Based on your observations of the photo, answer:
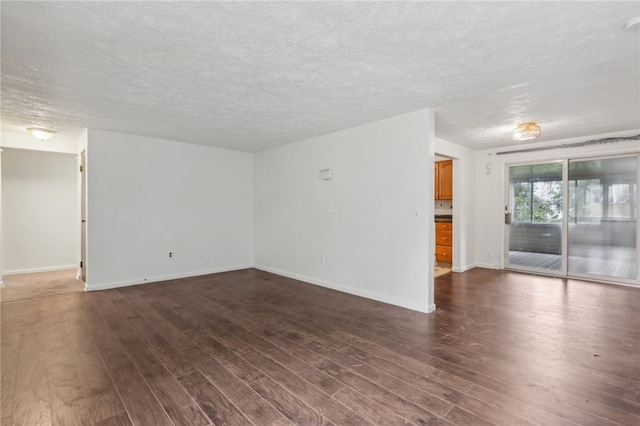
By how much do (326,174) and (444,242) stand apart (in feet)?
10.5

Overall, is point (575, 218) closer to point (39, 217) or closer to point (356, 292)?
point (356, 292)

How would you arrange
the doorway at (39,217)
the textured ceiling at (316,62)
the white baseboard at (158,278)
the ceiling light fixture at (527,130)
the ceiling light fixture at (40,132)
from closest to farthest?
the textured ceiling at (316,62), the ceiling light fixture at (527,130), the ceiling light fixture at (40,132), the white baseboard at (158,278), the doorway at (39,217)

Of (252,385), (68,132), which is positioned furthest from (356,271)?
(68,132)

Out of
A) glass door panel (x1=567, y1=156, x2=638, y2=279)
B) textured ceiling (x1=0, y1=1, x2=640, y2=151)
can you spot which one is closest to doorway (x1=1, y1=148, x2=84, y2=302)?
textured ceiling (x1=0, y1=1, x2=640, y2=151)

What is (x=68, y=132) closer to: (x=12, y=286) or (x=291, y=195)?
(x=12, y=286)

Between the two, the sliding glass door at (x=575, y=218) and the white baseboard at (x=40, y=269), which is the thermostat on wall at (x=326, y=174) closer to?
the sliding glass door at (x=575, y=218)

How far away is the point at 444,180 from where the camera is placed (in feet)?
21.3

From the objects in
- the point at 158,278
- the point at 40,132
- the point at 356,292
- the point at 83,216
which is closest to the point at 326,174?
the point at 356,292

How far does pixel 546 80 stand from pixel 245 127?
371 centimetres

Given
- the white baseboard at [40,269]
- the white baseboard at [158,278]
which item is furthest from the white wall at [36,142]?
the white baseboard at [158,278]

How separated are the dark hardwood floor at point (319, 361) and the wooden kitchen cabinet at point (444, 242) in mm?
2071

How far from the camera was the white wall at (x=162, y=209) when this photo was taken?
15.7ft

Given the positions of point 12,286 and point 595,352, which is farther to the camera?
point 12,286

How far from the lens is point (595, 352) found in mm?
2660
